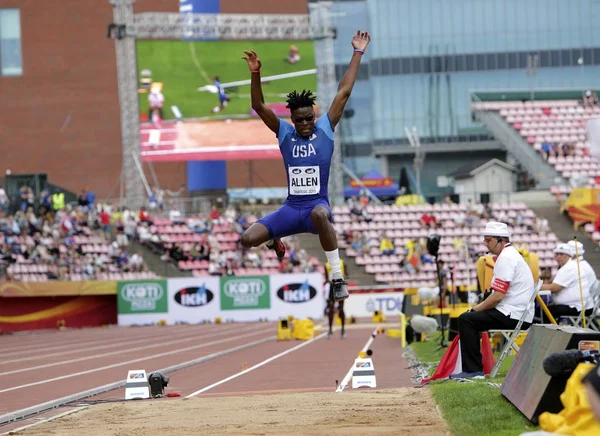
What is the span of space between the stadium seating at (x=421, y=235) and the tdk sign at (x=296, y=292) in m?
3.30

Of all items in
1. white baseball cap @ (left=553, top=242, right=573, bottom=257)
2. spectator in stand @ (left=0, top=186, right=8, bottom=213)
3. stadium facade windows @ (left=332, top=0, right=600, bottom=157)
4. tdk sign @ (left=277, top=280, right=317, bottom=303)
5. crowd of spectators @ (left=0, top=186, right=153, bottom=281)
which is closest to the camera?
white baseball cap @ (left=553, top=242, right=573, bottom=257)

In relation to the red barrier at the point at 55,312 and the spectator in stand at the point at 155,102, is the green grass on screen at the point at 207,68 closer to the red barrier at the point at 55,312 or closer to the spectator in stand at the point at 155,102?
the spectator in stand at the point at 155,102

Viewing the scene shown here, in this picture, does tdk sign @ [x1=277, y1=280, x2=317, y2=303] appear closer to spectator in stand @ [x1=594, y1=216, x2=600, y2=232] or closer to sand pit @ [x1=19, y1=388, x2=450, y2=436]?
spectator in stand @ [x1=594, y1=216, x2=600, y2=232]

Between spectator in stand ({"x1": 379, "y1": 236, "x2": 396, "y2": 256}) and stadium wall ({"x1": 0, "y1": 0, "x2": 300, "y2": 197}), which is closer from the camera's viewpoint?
spectator in stand ({"x1": 379, "y1": 236, "x2": 396, "y2": 256})

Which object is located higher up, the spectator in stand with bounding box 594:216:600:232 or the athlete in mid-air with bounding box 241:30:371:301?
the athlete in mid-air with bounding box 241:30:371:301

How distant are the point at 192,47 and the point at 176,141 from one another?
3244 mm

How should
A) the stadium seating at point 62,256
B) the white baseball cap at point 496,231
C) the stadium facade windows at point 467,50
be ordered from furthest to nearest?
1. the stadium facade windows at point 467,50
2. the stadium seating at point 62,256
3. the white baseball cap at point 496,231

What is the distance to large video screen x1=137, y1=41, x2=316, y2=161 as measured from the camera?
36.2 meters

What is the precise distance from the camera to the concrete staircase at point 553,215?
123 ft

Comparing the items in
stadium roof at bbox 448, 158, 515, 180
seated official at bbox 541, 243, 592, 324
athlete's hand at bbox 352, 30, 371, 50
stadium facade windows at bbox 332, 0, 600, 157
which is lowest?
seated official at bbox 541, 243, 592, 324

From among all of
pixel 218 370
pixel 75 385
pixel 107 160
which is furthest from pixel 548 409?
pixel 107 160

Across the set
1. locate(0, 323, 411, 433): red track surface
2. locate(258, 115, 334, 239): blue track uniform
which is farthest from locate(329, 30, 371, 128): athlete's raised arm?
locate(0, 323, 411, 433): red track surface

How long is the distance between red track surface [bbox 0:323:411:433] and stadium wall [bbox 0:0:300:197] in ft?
77.5

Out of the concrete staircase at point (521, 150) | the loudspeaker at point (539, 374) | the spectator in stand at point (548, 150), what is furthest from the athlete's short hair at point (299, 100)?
the spectator in stand at point (548, 150)
